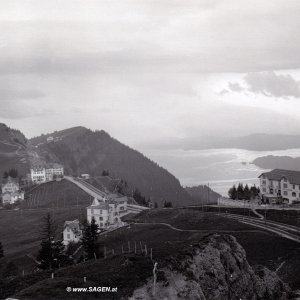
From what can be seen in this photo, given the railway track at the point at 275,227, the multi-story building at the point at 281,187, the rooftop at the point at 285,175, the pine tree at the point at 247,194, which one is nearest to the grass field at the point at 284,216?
the railway track at the point at 275,227

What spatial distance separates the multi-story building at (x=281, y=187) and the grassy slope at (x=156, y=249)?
2726cm

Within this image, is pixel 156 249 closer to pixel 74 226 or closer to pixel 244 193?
pixel 74 226

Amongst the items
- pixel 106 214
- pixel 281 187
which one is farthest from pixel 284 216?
pixel 106 214

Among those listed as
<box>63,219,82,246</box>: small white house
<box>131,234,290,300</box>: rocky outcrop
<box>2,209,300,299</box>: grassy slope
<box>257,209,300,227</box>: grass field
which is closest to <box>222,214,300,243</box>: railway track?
<box>257,209,300,227</box>: grass field

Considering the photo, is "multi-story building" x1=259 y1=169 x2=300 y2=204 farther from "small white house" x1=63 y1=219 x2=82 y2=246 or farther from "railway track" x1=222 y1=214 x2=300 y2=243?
"small white house" x1=63 y1=219 x2=82 y2=246

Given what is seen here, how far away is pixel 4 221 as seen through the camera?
583 feet

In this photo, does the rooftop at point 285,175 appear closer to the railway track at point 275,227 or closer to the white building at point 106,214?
the railway track at point 275,227

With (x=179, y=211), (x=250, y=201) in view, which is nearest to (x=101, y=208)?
(x=179, y=211)

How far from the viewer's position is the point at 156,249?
5406cm

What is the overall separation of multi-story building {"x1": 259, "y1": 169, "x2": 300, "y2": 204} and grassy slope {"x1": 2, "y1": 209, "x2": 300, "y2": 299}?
27.3m

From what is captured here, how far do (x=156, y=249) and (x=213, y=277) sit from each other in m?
8.34

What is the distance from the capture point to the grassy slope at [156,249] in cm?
4134

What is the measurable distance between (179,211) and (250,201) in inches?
785

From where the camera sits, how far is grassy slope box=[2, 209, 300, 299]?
136 feet
